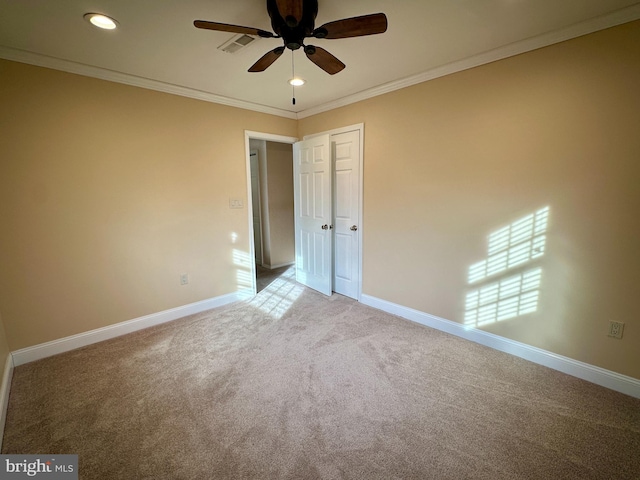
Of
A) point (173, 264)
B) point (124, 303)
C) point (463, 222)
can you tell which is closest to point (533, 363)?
point (463, 222)

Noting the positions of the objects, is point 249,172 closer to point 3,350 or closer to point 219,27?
point 219,27

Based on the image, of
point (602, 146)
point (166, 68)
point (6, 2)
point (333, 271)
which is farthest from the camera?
point (333, 271)

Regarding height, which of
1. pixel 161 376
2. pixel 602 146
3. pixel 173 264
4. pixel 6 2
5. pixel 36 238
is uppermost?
pixel 6 2

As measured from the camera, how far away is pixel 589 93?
6.39 ft

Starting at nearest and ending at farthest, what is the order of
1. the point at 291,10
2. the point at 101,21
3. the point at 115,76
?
the point at 291,10 → the point at 101,21 → the point at 115,76


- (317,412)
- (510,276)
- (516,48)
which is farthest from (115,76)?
(510,276)

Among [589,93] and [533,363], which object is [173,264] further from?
[589,93]

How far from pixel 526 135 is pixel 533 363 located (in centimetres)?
187

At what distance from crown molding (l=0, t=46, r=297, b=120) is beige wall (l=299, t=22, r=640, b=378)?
1785mm

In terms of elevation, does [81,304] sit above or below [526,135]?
below

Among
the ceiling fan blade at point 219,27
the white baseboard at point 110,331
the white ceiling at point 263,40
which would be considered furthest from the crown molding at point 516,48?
the white baseboard at point 110,331

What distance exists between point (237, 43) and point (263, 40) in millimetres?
206

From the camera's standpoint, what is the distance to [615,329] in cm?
201

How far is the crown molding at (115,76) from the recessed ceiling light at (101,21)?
2.71 feet
